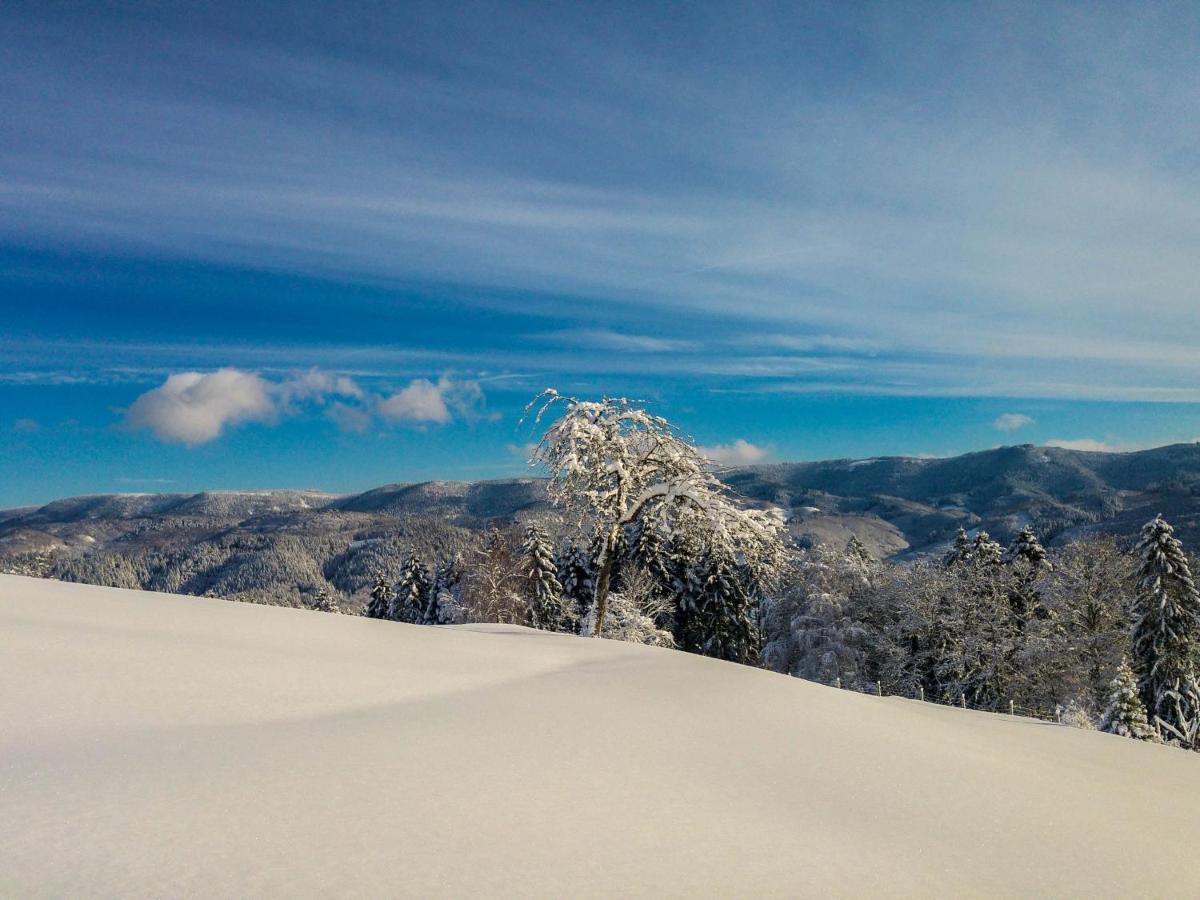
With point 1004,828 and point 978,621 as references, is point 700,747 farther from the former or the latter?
point 978,621

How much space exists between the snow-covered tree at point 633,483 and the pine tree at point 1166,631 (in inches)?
794

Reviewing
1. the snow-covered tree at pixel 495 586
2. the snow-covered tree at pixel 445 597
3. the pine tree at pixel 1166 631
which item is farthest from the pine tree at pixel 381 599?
the pine tree at pixel 1166 631

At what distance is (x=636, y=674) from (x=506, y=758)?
287 centimetres

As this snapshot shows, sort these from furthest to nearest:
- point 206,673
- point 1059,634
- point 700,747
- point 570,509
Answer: point 1059,634, point 570,509, point 206,673, point 700,747

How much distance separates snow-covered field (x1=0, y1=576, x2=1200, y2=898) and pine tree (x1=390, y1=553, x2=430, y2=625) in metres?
38.3

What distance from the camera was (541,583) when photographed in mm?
34406

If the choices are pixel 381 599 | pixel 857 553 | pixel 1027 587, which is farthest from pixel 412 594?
pixel 1027 587

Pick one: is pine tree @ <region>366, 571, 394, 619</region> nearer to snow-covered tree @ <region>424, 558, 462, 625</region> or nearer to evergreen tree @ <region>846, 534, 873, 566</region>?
snow-covered tree @ <region>424, 558, 462, 625</region>

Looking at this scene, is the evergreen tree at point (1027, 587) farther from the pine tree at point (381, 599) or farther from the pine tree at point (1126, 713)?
the pine tree at point (381, 599)

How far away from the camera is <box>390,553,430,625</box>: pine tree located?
43406 millimetres

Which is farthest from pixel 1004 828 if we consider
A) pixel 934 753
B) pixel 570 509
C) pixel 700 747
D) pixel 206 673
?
pixel 570 509

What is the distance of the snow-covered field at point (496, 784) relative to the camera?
2.65 m

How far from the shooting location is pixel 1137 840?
405 centimetres

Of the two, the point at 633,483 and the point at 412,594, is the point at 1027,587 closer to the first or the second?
the point at 633,483
